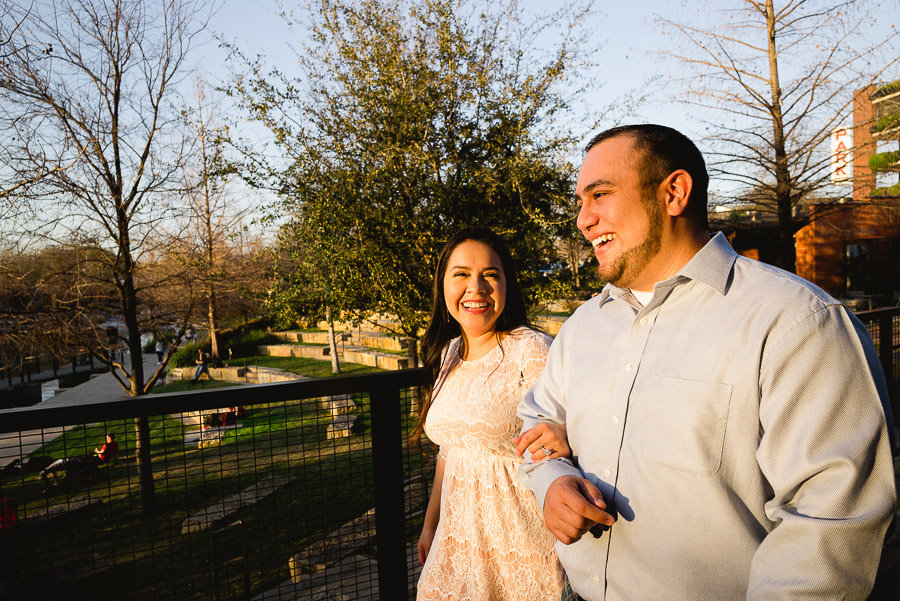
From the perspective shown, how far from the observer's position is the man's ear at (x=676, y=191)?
4.46 feet

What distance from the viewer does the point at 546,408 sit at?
5.47 feet

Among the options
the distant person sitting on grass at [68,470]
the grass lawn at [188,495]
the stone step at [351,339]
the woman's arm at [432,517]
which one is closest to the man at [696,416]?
the woman's arm at [432,517]

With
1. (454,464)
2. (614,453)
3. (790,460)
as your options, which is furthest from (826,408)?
(454,464)

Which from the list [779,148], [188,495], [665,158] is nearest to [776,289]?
[665,158]

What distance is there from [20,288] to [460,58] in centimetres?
687

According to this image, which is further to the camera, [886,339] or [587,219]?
[886,339]

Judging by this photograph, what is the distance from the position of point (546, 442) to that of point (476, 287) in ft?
2.56

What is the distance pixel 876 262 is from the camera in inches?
821

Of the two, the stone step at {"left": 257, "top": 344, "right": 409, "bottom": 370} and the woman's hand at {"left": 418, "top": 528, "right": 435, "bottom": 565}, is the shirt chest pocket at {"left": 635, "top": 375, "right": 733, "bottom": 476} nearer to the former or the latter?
the woman's hand at {"left": 418, "top": 528, "right": 435, "bottom": 565}

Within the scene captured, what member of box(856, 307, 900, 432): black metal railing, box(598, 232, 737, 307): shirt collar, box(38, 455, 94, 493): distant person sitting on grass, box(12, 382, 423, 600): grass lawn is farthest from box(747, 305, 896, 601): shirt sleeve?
box(856, 307, 900, 432): black metal railing

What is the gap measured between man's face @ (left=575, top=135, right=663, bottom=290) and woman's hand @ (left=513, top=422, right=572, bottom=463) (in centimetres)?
46

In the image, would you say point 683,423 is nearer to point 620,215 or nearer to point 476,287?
point 620,215

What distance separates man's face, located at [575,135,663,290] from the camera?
1380mm

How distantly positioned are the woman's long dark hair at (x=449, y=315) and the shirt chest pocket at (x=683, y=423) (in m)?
0.96
